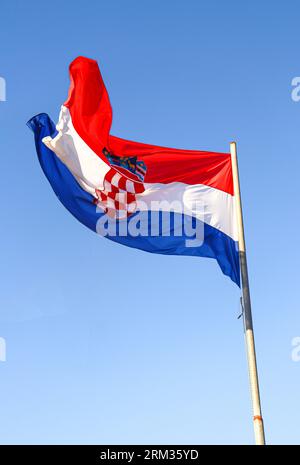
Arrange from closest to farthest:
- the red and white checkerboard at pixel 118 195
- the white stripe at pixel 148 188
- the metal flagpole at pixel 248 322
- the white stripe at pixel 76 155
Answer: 1. the metal flagpole at pixel 248 322
2. the white stripe at pixel 148 188
3. the red and white checkerboard at pixel 118 195
4. the white stripe at pixel 76 155

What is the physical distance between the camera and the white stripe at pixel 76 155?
58.0 ft

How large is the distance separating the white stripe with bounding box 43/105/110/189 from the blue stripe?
17 centimetres

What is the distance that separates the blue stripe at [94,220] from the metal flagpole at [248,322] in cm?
41

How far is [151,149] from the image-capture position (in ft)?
60.0

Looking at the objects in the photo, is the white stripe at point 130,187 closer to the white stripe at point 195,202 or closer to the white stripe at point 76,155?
the white stripe at point 195,202

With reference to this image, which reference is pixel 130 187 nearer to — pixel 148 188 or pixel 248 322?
pixel 148 188

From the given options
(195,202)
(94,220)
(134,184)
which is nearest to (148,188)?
(134,184)

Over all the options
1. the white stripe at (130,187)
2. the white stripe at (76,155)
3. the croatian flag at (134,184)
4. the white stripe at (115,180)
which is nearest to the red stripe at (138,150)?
the croatian flag at (134,184)

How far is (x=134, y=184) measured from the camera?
17.9 metres

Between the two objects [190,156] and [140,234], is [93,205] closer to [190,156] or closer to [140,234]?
[140,234]
